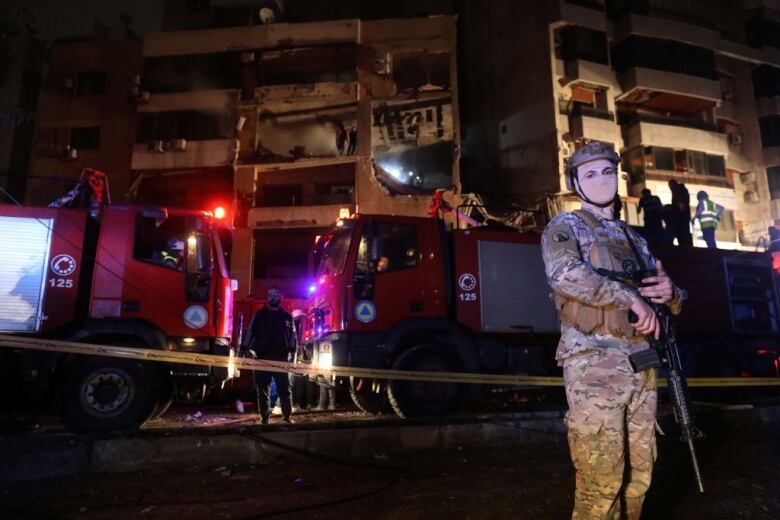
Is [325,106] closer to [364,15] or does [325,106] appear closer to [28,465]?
[364,15]

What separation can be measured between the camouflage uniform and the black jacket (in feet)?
18.5

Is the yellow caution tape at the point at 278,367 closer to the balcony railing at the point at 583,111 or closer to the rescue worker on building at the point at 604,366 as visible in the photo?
the rescue worker on building at the point at 604,366

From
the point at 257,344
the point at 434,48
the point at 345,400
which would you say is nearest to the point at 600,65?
the point at 434,48

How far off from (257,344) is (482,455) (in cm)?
365

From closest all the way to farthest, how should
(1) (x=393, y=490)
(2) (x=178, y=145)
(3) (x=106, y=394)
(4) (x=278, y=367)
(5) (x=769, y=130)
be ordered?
(1) (x=393, y=490) < (3) (x=106, y=394) < (4) (x=278, y=367) < (2) (x=178, y=145) < (5) (x=769, y=130)

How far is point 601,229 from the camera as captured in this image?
8.36 feet

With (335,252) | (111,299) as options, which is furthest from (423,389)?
(111,299)

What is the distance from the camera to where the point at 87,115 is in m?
23.1

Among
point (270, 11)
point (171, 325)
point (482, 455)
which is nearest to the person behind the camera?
point (482, 455)

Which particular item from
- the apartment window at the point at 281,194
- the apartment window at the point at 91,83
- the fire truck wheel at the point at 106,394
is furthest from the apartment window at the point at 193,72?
the fire truck wheel at the point at 106,394

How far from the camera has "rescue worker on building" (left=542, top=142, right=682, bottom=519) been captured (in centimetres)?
220

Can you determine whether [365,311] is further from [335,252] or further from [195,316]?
[195,316]

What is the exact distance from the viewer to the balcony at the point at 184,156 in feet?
70.9

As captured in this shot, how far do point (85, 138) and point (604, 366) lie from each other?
26216 mm
